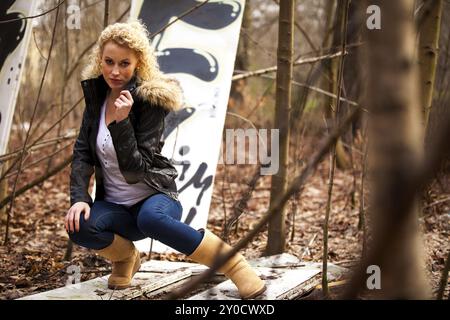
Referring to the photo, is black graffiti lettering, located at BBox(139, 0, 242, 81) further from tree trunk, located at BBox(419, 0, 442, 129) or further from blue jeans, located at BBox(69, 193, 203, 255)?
blue jeans, located at BBox(69, 193, 203, 255)

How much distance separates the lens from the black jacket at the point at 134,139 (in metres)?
2.58

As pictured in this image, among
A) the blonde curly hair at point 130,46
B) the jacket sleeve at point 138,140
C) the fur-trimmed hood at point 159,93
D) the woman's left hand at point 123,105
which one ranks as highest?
the blonde curly hair at point 130,46

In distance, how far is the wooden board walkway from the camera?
108 inches

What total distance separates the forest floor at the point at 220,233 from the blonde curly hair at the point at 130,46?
1.13 metres

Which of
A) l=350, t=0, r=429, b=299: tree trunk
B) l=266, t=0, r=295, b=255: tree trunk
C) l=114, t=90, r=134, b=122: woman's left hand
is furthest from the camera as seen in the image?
l=266, t=0, r=295, b=255: tree trunk

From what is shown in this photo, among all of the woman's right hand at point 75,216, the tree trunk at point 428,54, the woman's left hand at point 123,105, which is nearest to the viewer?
the woman's left hand at point 123,105

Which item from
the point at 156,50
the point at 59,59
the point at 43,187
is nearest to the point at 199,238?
the point at 156,50

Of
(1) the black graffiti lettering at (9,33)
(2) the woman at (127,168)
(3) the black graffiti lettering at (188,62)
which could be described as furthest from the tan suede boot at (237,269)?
(1) the black graffiti lettering at (9,33)

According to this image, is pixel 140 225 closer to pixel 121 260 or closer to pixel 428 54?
pixel 121 260

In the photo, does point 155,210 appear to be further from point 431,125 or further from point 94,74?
point 431,125

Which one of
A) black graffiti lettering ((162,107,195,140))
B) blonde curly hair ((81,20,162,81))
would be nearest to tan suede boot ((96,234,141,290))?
blonde curly hair ((81,20,162,81))

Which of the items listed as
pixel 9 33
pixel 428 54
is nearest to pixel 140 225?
pixel 9 33

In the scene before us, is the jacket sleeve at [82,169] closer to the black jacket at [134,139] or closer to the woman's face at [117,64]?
the black jacket at [134,139]

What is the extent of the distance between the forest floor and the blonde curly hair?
113cm
